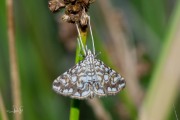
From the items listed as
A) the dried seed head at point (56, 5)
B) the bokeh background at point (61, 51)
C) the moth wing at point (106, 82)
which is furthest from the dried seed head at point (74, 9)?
the bokeh background at point (61, 51)

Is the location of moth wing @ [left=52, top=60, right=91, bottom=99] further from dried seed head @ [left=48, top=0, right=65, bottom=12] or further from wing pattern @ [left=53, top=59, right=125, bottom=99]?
dried seed head @ [left=48, top=0, right=65, bottom=12]

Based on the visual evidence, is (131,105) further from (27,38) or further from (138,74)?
(27,38)

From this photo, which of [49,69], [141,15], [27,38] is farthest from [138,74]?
[27,38]

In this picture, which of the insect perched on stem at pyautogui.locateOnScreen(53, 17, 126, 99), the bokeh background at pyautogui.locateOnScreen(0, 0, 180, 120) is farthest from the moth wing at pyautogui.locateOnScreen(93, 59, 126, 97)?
the bokeh background at pyautogui.locateOnScreen(0, 0, 180, 120)

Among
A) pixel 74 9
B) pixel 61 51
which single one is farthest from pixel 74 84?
pixel 61 51

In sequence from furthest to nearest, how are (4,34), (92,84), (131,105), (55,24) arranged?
(55,24), (4,34), (131,105), (92,84)

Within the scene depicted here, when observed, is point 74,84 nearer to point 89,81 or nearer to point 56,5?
point 89,81

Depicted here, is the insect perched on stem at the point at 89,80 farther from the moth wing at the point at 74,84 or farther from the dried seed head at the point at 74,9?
the dried seed head at the point at 74,9

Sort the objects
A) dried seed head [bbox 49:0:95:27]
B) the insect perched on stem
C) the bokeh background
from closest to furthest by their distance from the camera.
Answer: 1. dried seed head [bbox 49:0:95:27]
2. the insect perched on stem
3. the bokeh background
